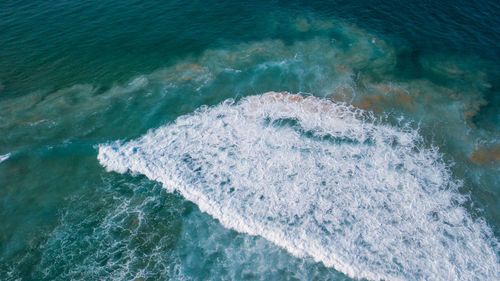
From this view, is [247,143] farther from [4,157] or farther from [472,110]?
[472,110]

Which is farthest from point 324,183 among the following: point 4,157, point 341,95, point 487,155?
point 4,157

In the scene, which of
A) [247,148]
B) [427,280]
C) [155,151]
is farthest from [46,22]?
[427,280]

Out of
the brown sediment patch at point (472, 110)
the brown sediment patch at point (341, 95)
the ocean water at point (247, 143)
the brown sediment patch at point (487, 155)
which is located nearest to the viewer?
the ocean water at point (247, 143)

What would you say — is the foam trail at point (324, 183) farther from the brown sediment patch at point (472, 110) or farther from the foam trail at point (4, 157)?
the foam trail at point (4, 157)

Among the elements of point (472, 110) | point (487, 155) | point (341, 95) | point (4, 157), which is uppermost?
point (341, 95)

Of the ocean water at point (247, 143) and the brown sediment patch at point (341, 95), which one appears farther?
the brown sediment patch at point (341, 95)

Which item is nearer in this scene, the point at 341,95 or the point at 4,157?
the point at 4,157

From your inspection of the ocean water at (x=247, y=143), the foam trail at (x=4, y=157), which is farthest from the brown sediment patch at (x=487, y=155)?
the foam trail at (x=4, y=157)

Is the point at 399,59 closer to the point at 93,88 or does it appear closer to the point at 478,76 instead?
the point at 478,76
